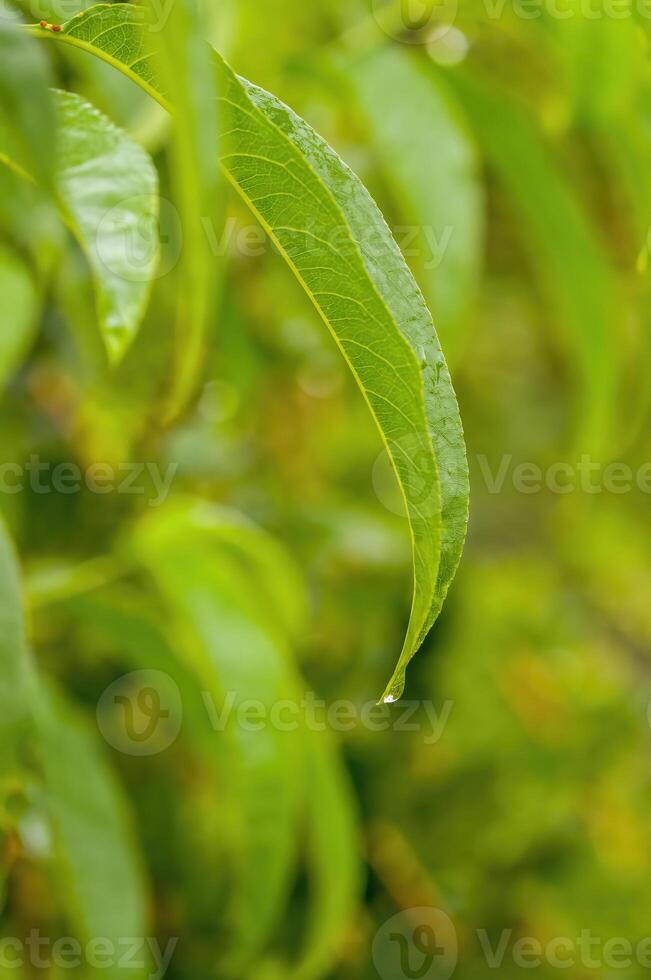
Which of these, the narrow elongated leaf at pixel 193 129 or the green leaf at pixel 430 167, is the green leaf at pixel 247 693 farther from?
the narrow elongated leaf at pixel 193 129

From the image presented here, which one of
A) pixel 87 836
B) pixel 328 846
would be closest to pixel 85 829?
pixel 87 836

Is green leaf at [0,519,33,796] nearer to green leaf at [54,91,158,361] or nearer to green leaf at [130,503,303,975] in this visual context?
green leaf at [54,91,158,361]

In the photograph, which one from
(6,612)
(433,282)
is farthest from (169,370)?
(6,612)

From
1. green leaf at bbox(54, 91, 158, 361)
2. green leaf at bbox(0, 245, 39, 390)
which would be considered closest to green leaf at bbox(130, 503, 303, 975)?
green leaf at bbox(0, 245, 39, 390)

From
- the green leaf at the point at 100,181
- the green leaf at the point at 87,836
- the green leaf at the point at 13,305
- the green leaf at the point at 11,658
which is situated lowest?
the green leaf at the point at 87,836

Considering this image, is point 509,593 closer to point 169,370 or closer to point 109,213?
point 169,370

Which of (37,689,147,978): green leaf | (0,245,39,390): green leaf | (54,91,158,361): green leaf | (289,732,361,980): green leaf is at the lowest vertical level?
(289,732,361,980): green leaf

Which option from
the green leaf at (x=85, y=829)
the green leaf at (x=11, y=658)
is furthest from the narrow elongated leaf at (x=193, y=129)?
the green leaf at (x=85, y=829)
